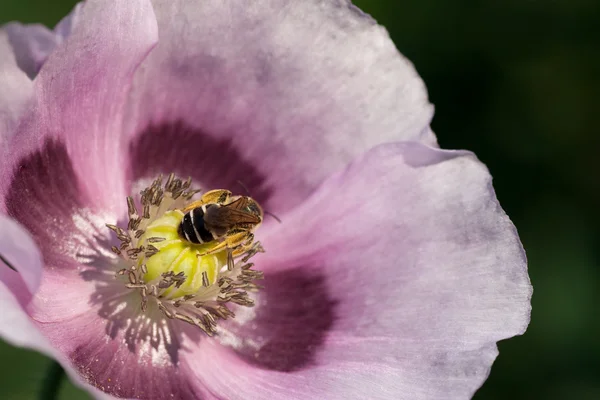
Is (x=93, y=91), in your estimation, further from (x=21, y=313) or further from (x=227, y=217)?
(x=21, y=313)

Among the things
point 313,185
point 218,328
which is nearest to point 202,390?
point 218,328

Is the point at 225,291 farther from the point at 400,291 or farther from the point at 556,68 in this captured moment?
the point at 556,68

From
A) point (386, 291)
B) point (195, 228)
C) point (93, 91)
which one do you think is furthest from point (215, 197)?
point (386, 291)

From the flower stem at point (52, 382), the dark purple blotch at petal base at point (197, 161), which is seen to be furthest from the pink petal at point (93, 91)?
the flower stem at point (52, 382)

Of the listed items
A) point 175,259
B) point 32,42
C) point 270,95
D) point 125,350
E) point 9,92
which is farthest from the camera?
point 270,95

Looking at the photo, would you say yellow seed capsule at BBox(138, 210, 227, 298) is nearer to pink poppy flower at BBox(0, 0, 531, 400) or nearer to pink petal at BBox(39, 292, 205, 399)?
pink poppy flower at BBox(0, 0, 531, 400)

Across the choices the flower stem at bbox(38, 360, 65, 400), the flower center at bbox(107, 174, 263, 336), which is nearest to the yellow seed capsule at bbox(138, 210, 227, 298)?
the flower center at bbox(107, 174, 263, 336)

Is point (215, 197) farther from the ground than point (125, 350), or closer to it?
farther from the ground

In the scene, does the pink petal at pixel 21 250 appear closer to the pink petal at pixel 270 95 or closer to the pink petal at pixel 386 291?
the pink petal at pixel 386 291

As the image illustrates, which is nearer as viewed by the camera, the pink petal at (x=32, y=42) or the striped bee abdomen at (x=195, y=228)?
the pink petal at (x=32, y=42)
